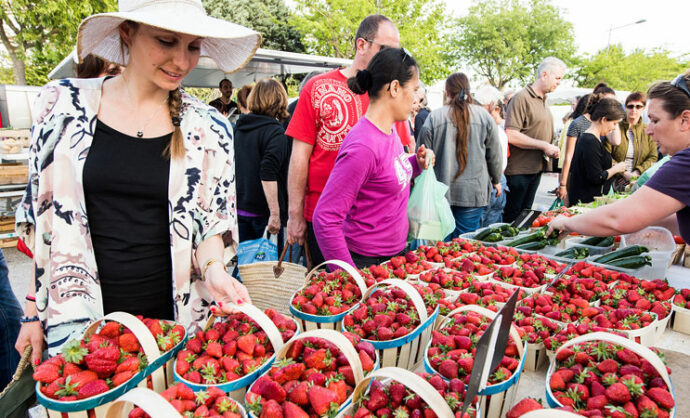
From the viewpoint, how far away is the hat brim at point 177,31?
1.42m

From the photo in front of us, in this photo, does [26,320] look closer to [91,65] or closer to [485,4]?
[91,65]

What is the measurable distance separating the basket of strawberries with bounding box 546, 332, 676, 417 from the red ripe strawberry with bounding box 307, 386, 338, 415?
0.69 m

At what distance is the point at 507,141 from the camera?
547cm

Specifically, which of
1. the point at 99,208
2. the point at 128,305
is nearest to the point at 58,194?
the point at 99,208

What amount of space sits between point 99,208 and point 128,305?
412 mm

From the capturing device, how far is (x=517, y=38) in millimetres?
36781

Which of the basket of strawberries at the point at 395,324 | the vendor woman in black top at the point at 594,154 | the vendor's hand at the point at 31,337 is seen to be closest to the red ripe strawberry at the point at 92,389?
the vendor's hand at the point at 31,337

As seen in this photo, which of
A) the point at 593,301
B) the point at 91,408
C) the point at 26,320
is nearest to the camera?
the point at 91,408

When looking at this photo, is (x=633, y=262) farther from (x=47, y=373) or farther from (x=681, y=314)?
(x=47, y=373)

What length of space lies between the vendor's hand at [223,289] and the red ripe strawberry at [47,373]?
485 mm

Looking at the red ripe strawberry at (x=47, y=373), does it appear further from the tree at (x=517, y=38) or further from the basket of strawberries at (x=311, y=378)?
the tree at (x=517, y=38)

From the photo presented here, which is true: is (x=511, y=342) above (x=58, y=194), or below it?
below

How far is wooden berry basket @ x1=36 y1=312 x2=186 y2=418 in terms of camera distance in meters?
1.12

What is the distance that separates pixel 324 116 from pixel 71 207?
1.63 metres
